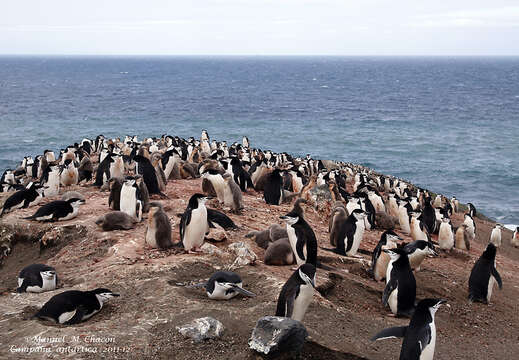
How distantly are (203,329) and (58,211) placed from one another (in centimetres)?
655

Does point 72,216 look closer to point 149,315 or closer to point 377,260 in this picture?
point 149,315

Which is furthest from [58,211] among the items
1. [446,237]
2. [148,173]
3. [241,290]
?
[446,237]

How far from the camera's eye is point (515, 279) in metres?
13.0

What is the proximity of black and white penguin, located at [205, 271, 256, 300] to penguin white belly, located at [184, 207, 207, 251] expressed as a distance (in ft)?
6.62

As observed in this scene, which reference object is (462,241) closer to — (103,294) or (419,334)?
(419,334)

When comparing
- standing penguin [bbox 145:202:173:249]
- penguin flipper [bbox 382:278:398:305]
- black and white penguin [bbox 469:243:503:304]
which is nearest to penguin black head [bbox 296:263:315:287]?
penguin flipper [bbox 382:278:398:305]

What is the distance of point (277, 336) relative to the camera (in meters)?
5.57

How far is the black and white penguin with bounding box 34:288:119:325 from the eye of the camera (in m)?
6.87

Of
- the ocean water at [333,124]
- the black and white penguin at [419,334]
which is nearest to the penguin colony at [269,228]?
the black and white penguin at [419,334]

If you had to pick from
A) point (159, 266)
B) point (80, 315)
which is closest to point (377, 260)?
point (159, 266)

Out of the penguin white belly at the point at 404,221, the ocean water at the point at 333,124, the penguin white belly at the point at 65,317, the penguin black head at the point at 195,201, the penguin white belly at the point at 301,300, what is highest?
the penguin black head at the point at 195,201

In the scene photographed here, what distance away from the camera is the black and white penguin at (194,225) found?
30.8 feet

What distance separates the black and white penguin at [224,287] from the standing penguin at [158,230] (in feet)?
7.72

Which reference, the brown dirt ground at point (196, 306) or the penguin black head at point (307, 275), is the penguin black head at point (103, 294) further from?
the penguin black head at point (307, 275)
